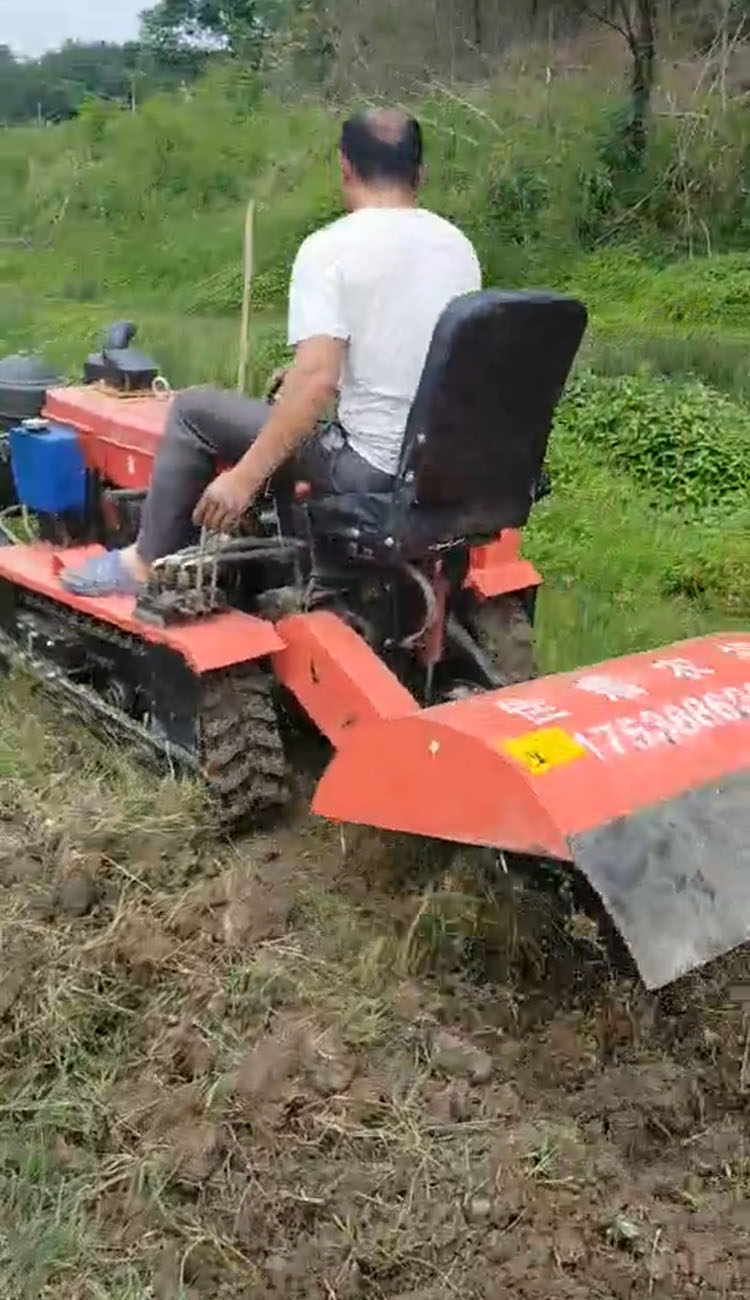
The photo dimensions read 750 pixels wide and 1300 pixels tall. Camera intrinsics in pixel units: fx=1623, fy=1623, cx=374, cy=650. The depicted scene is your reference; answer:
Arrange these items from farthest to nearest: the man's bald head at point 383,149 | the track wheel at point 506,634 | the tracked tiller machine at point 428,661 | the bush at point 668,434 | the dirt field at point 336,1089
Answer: the bush at point 668,434 < the track wheel at point 506,634 < the man's bald head at point 383,149 < the tracked tiller machine at point 428,661 < the dirt field at point 336,1089

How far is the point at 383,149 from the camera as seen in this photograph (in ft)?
11.5

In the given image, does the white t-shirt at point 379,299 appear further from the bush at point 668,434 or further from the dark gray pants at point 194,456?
the bush at point 668,434

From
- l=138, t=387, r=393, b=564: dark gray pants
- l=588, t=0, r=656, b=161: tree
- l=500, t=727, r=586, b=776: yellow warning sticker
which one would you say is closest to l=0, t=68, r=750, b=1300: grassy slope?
l=500, t=727, r=586, b=776: yellow warning sticker

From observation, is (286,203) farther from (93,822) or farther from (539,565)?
(93,822)

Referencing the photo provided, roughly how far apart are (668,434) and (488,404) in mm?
5152

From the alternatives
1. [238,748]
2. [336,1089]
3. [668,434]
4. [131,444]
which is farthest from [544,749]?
[668,434]

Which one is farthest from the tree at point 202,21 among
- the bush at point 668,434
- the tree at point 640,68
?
the bush at point 668,434

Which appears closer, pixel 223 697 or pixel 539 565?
pixel 223 697

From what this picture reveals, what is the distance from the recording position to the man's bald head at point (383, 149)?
3.51 metres

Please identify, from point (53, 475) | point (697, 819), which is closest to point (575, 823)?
point (697, 819)

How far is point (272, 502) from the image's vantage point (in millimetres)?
4086

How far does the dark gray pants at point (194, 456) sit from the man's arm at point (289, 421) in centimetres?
21

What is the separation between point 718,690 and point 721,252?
12.4m

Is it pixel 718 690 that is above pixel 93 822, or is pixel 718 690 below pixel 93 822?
above
